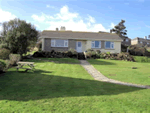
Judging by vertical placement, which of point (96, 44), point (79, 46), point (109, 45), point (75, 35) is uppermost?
point (75, 35)

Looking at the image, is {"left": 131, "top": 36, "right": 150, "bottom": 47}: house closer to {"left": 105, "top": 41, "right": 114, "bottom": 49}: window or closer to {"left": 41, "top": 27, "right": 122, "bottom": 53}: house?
{"left": 41, "top": 27, "right": 122, "bottom": 53}: house

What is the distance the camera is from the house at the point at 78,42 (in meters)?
26.4

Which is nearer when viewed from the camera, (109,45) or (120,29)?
(109,45)

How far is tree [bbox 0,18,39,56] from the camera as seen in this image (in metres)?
17.6

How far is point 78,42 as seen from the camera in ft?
92.8

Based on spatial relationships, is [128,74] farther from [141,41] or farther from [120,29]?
[141,41]

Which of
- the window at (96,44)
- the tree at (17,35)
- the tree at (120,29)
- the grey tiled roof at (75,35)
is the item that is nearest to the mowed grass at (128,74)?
the tree at (17,35)

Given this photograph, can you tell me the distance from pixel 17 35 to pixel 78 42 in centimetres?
1368

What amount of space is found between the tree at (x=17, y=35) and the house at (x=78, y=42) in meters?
7.32

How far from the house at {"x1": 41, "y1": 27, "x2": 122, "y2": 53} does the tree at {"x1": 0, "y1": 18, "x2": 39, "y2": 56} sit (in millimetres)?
7322

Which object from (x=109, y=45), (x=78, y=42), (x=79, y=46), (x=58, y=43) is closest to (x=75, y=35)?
(x=78, y=42)

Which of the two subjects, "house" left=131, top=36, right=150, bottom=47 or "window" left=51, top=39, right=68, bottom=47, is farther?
"house" left=131, top=36, right=150, bottom=47

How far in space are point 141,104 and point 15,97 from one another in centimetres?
491

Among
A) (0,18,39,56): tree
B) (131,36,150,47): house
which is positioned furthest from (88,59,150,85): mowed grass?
(131,36,150,47): house
